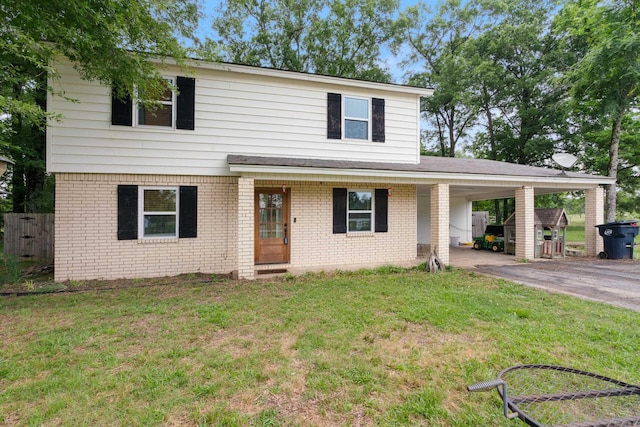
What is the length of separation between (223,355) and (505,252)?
11396 millimetres

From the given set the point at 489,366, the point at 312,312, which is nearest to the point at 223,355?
the point at 312,312

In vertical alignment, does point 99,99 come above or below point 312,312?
above

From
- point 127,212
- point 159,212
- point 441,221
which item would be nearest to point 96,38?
point 127,212

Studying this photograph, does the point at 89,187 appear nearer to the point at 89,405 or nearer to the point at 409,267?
the point at 89,405

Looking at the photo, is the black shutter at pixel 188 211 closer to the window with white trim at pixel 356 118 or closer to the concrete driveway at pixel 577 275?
the window with white trim at pixel 356 118

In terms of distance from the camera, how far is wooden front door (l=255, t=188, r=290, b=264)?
→ 808cm

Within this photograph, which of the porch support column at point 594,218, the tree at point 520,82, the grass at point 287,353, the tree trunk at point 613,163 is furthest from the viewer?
the tree at point 520,82

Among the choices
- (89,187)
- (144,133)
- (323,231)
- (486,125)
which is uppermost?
(486,125)

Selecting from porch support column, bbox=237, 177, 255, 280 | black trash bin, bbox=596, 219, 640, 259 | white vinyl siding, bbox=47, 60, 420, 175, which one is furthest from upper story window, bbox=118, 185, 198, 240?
black trash bin, bbox=596, 219, 640, 259

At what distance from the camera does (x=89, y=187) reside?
22.0 ft

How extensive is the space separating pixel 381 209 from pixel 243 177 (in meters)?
4.15

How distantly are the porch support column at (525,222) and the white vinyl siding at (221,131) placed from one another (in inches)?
146

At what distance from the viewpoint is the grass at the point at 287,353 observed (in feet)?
7.64

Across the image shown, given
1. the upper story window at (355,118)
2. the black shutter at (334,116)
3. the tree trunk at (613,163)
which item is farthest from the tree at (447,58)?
the black shutter at (334,116)
